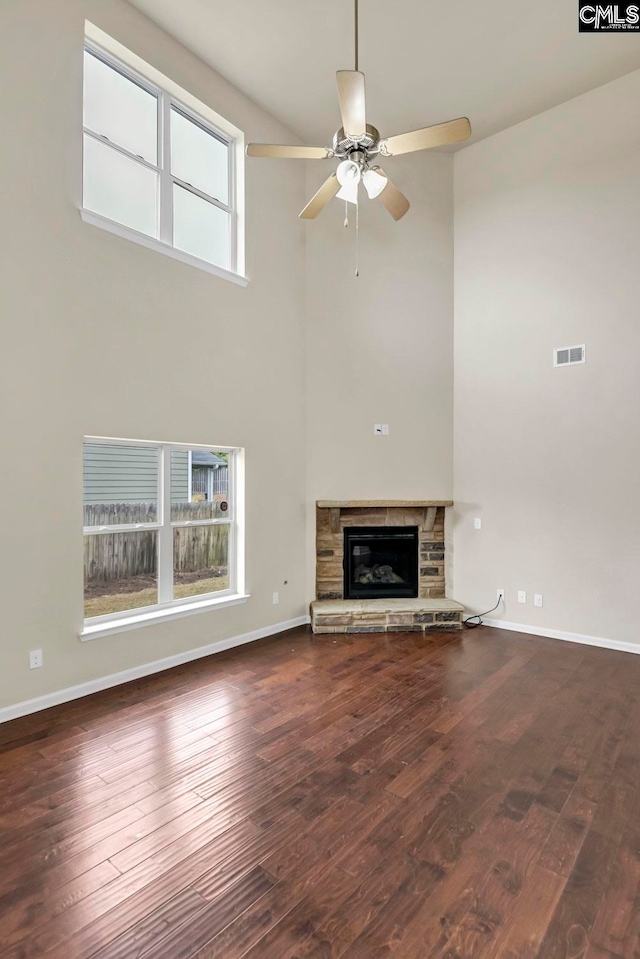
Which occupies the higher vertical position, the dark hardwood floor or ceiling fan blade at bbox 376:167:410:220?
ceiling fan blade at bbox 376:167:410:220

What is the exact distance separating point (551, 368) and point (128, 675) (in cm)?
451

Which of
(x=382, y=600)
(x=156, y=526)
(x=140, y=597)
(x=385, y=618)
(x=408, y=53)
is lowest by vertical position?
(x=385, y=618)

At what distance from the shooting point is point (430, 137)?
270cm

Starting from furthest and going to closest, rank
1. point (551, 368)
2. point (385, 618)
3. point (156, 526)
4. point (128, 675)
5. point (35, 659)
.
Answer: point (385, 618), point (551, 368), point (156, 526), point (128, 675), point (35, 659)

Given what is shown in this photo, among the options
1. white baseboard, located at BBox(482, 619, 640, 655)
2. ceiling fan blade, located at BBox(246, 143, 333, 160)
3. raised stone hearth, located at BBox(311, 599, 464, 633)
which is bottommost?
white baseboard, located at BBox(482, 619, 640, 655)

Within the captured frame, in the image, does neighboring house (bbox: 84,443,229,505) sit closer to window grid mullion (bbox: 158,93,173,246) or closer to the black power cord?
window grid mullion (bbox: 158,93,173,246)

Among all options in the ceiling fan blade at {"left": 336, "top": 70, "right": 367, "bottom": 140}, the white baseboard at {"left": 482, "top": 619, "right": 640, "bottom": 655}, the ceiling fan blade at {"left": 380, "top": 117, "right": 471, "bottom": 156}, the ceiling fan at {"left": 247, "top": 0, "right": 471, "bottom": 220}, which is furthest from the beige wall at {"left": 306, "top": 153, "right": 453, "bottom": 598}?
the ceiling fan blade at {"left": 336, "top": 70, "right": 367, "bottom": 140}

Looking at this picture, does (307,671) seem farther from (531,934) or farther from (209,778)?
(531,934)

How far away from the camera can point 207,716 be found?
10.2 feet

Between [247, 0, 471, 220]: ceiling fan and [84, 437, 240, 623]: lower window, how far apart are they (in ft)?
7.37

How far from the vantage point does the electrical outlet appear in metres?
3.12

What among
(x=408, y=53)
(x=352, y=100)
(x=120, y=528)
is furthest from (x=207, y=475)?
(x=408, y=53)

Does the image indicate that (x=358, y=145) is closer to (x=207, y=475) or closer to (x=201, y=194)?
(x=201, y=194)

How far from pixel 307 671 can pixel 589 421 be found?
10.8 feet
